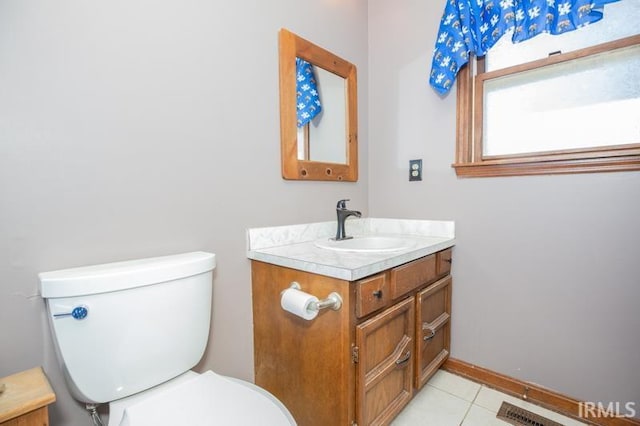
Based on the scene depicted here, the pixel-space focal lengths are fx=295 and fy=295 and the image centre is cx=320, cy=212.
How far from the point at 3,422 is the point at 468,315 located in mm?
1837

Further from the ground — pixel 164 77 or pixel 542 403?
pixel 164 77

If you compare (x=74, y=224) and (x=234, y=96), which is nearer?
(x=74, y=224)

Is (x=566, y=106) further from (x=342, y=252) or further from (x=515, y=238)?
(x=342, y=252)

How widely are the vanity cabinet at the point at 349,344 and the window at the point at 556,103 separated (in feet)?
2.24

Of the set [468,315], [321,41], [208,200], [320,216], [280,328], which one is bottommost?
[468,315]

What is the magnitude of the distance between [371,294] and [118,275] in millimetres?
790

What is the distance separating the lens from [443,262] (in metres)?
1.58

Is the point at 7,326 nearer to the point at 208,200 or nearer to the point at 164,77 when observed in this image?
the point at 208,200

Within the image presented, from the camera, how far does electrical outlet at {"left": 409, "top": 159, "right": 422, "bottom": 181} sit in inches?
70.6

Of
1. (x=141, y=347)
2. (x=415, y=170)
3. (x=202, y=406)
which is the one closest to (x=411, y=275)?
(x=415, y=170)

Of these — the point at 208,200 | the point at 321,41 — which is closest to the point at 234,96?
the point at 208,200

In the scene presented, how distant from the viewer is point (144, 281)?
0.86m

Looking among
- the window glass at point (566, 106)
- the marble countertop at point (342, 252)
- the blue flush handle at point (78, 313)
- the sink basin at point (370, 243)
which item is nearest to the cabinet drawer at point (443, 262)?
the marble countertop at point (342, 252)

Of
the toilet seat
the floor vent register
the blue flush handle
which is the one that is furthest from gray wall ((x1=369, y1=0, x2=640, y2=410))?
the blue flush handle
